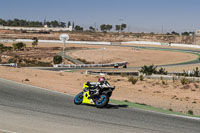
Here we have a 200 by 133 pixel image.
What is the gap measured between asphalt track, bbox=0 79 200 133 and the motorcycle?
0.89 ft

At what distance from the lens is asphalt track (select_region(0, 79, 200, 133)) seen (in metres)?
9.72

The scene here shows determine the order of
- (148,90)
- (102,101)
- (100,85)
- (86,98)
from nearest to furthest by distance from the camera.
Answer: (102,101), (100,85), (86,98), (148,90)

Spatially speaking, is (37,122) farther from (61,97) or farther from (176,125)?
(61,97)

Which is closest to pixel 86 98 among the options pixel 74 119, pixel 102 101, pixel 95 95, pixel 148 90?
pixel 95 95

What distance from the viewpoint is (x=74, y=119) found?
36.2 ft

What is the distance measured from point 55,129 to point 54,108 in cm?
348

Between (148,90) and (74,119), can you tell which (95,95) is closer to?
(74,119)

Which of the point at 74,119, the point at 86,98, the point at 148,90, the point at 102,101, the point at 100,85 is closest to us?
the point at 74,119

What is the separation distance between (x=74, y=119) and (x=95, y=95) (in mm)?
2730

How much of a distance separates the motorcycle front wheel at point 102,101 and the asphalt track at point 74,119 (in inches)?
10.4

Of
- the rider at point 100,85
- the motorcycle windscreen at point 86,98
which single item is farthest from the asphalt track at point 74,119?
the rider at point 100,85

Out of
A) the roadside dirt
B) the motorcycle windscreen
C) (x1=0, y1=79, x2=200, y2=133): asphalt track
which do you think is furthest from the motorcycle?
the roadside dirt

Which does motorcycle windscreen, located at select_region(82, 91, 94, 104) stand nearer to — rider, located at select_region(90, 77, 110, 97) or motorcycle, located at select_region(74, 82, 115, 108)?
motorcycle, located at select_region(74, 82, 115, 108)

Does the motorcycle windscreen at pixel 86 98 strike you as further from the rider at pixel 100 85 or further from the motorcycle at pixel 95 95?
the rider at pixel 100 85
